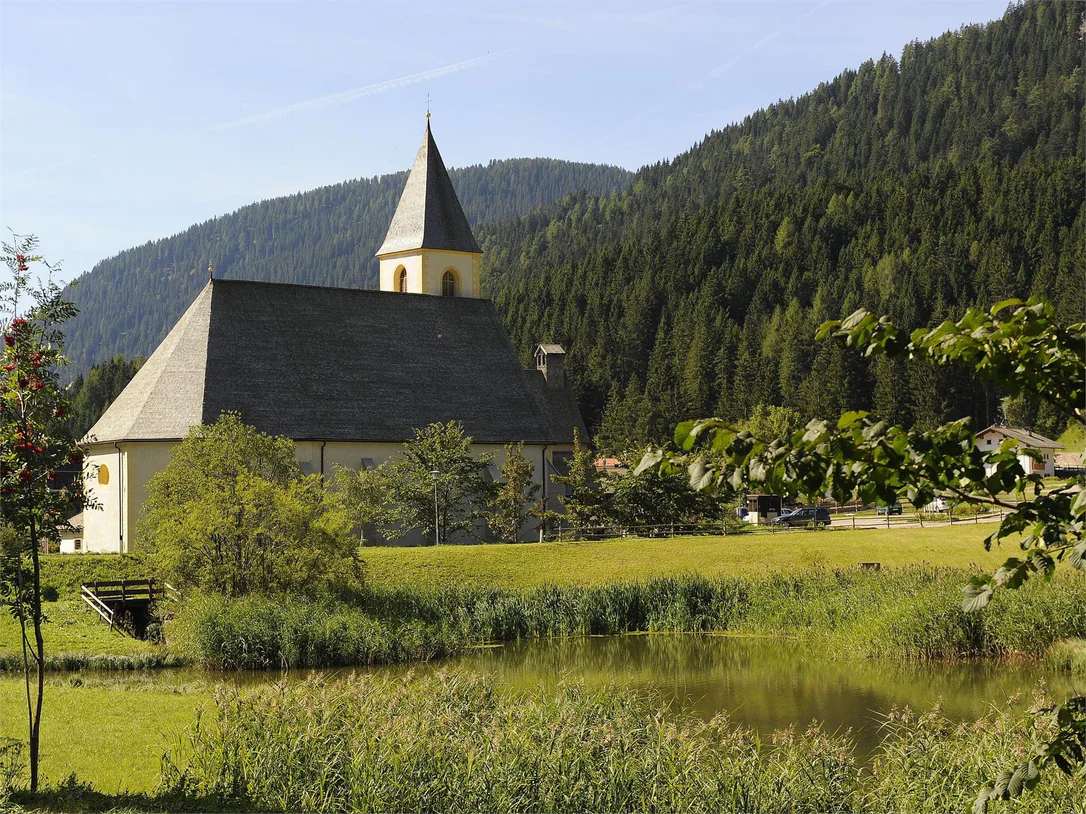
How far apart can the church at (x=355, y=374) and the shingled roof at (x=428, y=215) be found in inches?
2.6

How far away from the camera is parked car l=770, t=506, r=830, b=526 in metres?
52.4

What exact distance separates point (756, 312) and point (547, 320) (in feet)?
76.2

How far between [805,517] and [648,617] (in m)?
30.0

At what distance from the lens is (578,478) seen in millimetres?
47125

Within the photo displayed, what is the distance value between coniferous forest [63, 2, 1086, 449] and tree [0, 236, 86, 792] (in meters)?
74.5

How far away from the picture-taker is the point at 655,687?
19516 millimetres

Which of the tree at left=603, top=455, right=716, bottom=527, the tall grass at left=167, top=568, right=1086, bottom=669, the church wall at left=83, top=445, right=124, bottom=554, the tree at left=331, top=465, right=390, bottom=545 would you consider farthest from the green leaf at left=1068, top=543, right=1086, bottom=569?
the church wall at left=83, top=445, right=124, bottom=554

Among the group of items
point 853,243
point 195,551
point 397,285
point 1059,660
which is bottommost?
point 1059,660

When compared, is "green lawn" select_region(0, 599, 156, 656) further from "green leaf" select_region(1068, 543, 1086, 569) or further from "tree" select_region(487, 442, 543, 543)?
"green leaf" select_region(1068, 543, 1086, 569)

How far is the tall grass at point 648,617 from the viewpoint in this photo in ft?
73.8

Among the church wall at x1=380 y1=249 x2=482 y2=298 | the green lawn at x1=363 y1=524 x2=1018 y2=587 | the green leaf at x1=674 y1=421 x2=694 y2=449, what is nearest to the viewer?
the green leaf at x1=674 y1=421 x2=694 y2=449

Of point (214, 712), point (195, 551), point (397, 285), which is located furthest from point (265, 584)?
point (397, 285)

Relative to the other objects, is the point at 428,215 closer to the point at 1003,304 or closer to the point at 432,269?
the point at 432,269

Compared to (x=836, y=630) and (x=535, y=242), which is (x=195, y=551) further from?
(x=535, y=242)
